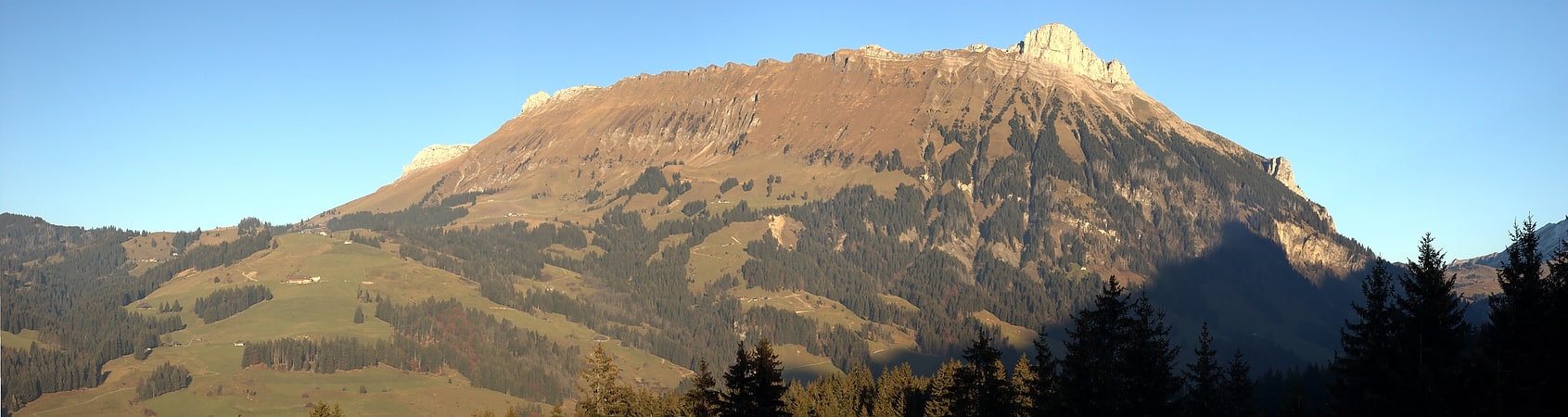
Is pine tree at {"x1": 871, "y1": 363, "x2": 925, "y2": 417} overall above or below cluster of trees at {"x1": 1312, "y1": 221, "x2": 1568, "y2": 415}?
below

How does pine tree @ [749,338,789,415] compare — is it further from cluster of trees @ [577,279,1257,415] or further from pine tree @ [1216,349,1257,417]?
pine tree @ [1216,349,1257,417]

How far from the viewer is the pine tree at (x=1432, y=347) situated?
44.8 meters

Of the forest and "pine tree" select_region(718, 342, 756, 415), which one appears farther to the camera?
"pine tree" select_region(718, 342, 756, 415)

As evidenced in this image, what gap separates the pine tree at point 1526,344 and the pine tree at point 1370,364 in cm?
347

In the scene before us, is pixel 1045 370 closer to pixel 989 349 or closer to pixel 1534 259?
pixel 989 349

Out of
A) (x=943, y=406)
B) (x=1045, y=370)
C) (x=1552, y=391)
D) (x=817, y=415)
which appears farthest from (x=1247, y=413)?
(x=817, y=415)

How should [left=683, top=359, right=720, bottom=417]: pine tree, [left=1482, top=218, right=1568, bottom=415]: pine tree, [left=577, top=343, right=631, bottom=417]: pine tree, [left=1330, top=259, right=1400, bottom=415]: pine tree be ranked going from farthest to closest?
[left=577, top=343, right=631, bottom=417]: pine tree < [left=683, top=359, right=720, bottom=417]: pine tree < [left=1330, top=259, right=1400, bottom=415]: pine tree < [left=1482, top=218, right=1568, bottom=415]: pine tree

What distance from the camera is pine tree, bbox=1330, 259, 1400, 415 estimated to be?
47.8 meters

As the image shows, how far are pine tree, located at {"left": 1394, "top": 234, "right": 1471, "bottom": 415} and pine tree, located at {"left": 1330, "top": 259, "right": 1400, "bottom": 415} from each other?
1.77 ft

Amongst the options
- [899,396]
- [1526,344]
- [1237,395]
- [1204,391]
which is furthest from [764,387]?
[899,396]

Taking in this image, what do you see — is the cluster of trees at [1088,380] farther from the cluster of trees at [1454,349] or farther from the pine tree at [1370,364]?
the cluster of trees at [1454,349]

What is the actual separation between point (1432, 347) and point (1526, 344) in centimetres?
323

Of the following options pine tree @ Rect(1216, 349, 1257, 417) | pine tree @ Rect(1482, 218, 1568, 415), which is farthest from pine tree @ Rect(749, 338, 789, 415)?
pine tree @ Rect(1482, 218, 1568, 415)

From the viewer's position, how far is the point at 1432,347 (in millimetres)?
46375
